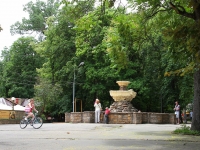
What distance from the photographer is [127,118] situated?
25094mm

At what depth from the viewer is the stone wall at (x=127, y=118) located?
24.9m

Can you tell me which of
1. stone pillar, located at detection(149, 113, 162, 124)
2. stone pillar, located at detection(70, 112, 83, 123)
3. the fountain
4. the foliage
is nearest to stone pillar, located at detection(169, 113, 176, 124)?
stone pillar, located at detection(149, 113, 162, 124)

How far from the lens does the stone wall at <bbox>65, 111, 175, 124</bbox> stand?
2492 centimetres

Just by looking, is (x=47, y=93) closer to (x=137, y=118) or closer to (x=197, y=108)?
(x=137, y=118)

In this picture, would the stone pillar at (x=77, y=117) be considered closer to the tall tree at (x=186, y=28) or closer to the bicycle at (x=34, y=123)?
the bicycle at (x=34, y=123)

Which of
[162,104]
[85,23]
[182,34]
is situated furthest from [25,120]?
[162,104]

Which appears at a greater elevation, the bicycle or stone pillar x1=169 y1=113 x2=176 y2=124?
the bicycle

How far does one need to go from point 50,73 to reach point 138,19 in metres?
32.4

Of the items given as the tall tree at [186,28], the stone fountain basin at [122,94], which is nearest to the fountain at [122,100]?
the stone fountain basin at [122,94]

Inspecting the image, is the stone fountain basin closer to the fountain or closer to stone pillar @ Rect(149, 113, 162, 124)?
the fountain

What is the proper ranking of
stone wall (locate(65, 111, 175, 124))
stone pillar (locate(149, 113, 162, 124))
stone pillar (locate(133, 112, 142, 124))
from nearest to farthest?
stone pillar (locate(133, 112, 142, 124))
stone wall (locate(65, 111, 175, 124))
stone pillar (locate(149, 113, 162, 124))

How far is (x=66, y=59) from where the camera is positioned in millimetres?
44406

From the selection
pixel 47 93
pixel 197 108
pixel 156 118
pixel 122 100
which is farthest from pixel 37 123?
pixel 47 93

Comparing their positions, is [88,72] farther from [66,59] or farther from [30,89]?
[30,89]
